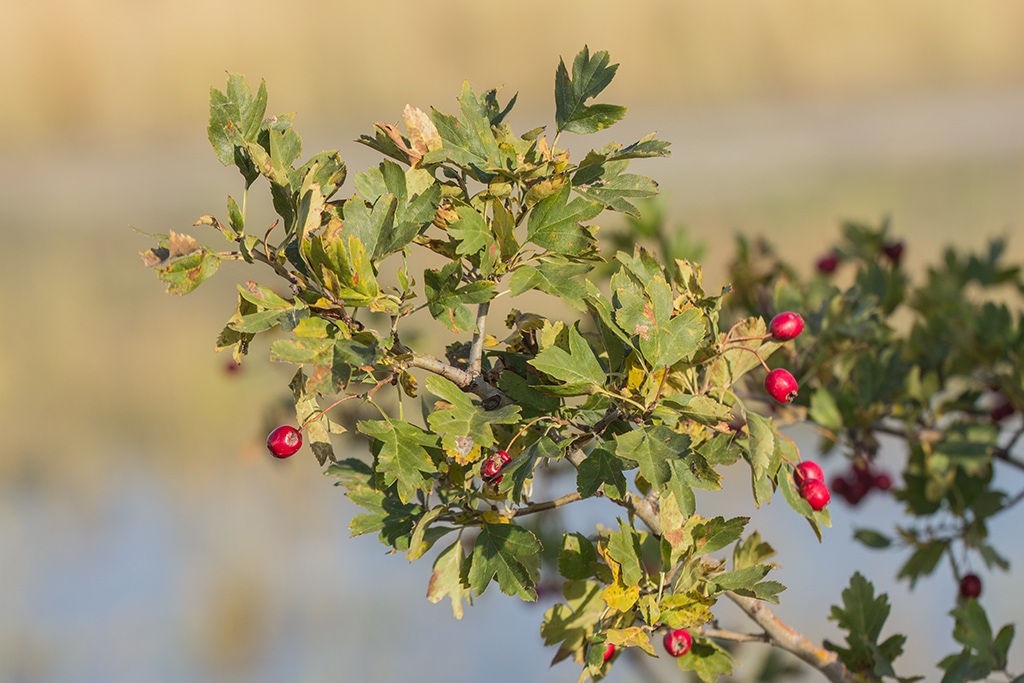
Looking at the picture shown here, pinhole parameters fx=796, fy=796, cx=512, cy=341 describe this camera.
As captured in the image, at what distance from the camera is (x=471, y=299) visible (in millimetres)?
572

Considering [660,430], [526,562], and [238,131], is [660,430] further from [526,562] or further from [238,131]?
[238,131]

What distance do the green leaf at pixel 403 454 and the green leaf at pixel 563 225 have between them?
170mm

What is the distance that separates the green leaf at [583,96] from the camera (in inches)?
24.4

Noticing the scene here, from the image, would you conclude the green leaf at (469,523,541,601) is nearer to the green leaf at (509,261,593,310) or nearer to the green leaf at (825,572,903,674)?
the green leaf at (509,261,593,310)

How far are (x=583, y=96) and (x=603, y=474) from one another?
29 centimetres

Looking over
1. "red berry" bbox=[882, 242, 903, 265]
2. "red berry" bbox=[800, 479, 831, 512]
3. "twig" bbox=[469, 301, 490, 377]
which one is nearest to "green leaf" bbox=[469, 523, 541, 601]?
"twig" bbox=[469, 301, 490, 377]

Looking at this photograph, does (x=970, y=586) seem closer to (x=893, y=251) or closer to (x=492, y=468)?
(x=893, y=251)

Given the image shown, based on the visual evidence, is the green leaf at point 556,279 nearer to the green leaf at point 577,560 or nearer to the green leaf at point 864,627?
the green leaf at point 577,560

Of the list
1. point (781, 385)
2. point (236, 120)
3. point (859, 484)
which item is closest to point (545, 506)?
point (781, 385)

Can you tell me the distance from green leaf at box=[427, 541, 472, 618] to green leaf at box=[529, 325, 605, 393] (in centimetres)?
19

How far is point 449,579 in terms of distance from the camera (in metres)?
0.66

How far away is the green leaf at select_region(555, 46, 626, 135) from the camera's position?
0.62 m

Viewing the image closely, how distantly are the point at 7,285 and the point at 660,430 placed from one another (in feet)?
16.0

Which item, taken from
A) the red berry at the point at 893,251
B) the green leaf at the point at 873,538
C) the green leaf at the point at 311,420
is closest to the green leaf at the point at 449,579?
the green leaf at the point at 311,420
